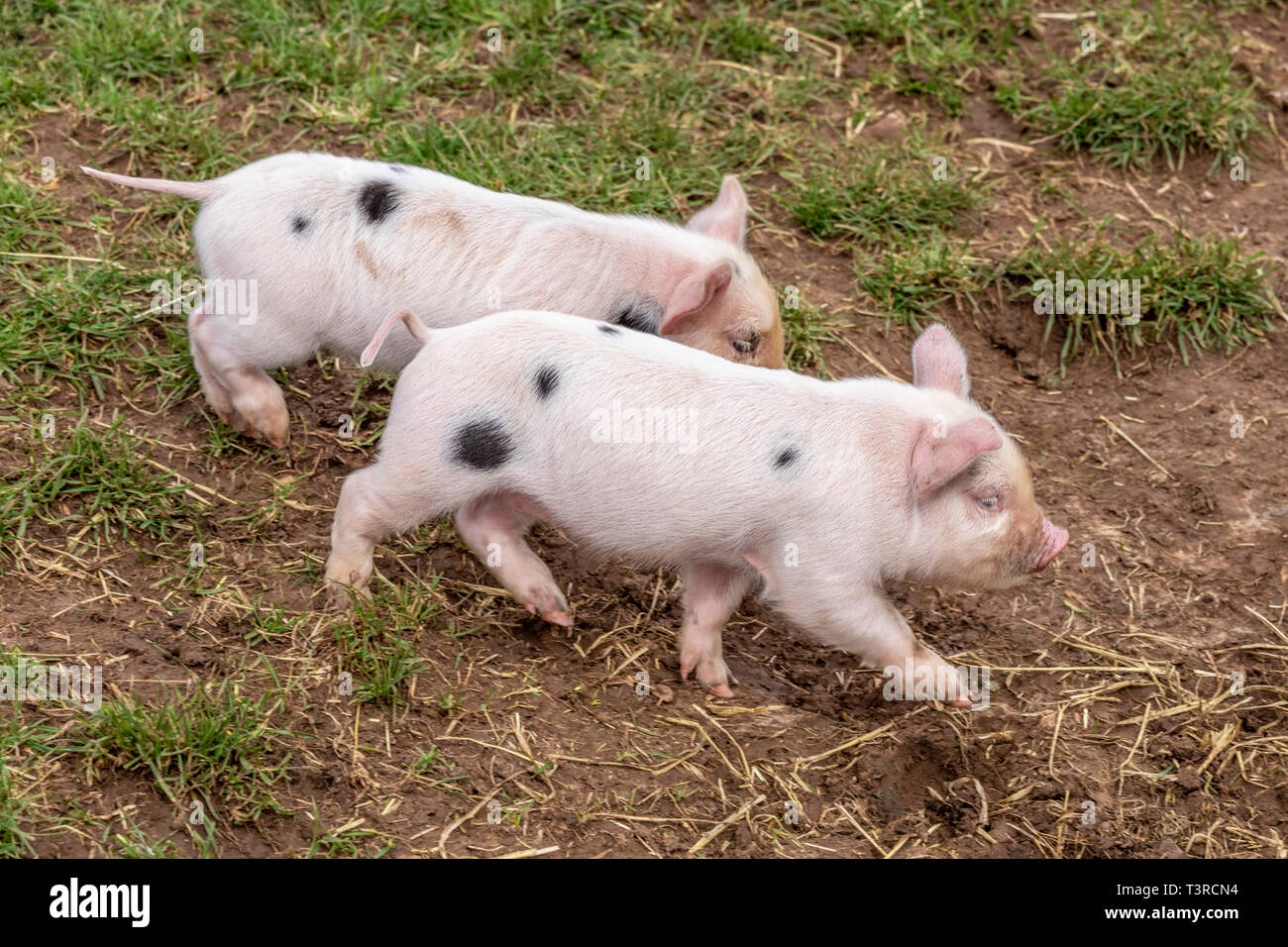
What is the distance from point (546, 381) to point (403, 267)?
2.93 feet

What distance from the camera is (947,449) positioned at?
191 inches

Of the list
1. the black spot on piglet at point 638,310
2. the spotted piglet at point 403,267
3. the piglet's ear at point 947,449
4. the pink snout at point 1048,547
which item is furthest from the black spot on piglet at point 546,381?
the pink snout at point 1048,547

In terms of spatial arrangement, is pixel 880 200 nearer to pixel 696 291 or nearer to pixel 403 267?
pixel 696 291

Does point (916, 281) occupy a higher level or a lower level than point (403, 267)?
lower

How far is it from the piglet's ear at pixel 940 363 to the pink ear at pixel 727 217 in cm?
105

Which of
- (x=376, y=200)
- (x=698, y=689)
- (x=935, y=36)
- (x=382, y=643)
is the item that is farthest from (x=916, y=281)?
(x=382, y=643)

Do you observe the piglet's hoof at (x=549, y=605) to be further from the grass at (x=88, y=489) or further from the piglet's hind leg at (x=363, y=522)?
the grass at (x=88, y=489)

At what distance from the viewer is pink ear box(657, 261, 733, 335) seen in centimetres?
556

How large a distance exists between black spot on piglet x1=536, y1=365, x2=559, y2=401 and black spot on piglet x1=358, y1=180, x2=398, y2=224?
1036mm

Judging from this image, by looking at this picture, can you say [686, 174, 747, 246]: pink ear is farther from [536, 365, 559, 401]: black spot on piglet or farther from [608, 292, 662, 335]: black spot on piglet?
[536, 365, 559, 401]: black spot on piglet

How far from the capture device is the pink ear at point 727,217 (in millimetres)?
6152

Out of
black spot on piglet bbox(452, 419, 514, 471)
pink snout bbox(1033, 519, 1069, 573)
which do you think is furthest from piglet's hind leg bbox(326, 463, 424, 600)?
pink snout bbox(1033, 519, 1069, 573)

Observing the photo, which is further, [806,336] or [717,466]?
[806,336]

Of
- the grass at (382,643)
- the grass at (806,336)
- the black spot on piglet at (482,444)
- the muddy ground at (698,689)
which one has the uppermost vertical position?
the black spot on piglet at (482,444)
